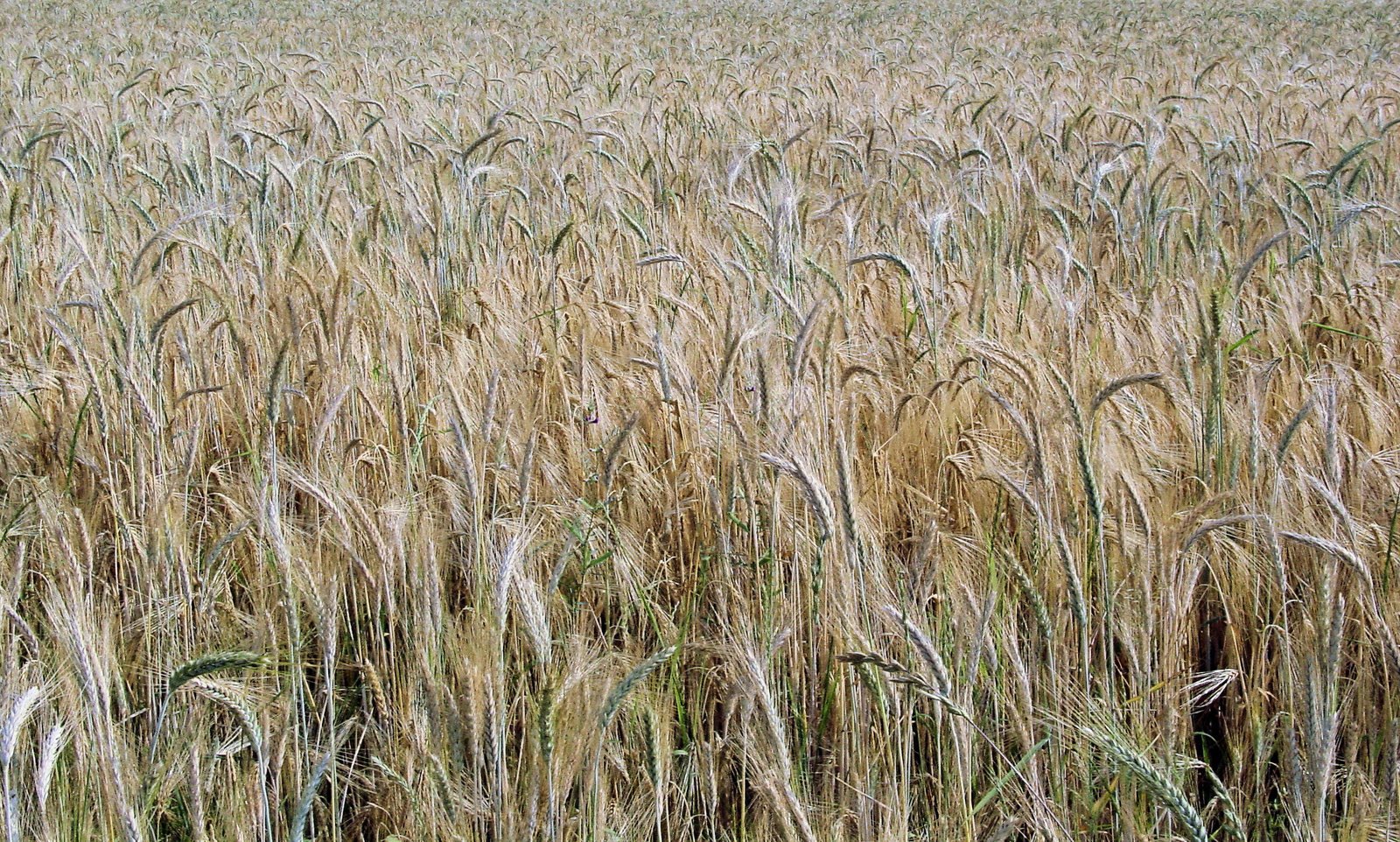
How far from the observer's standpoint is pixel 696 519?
2.01 m

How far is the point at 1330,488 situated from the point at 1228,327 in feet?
3.48

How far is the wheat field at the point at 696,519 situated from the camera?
129 centimetres

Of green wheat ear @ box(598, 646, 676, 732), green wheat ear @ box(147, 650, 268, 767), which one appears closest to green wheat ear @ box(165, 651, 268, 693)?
green wheat ear @ box(147, 650, 268, 767)

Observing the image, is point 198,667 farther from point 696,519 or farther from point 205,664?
point 696,519

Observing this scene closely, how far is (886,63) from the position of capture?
1063cm

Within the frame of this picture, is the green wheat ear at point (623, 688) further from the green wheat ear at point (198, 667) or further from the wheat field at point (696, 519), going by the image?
the green wheat ear at point (198, 667)

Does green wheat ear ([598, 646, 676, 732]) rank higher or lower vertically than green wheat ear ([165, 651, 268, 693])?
lower

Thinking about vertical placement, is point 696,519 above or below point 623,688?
above

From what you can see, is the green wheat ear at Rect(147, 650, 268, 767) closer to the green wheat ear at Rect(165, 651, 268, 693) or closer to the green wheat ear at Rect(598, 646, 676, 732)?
the green wheat ear at Rect(165, 651, 268, 693)

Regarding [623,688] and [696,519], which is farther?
[696,519]

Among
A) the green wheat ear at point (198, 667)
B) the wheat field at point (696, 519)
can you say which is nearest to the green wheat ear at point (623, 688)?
the wheat field at point (696, 519)

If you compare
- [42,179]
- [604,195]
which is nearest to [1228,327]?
[604,195]

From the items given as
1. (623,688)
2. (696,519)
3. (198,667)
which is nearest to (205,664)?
(198,667)

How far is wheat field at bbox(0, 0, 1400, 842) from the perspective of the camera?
1.29 metres
